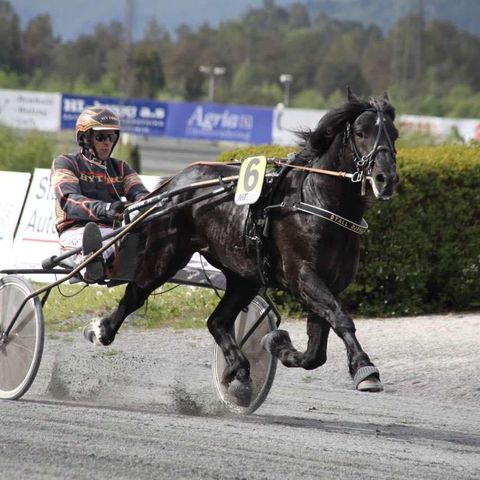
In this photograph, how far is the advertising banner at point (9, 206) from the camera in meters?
11.6

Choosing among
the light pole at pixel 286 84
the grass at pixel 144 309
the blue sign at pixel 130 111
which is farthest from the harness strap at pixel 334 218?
the light pole at pixel 286 84

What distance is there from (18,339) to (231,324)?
1307 millimetres

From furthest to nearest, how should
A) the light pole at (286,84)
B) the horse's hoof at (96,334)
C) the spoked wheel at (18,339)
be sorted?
A: the light pole at (286,84) < the horse's hoof at (96,334) < the spoked wheel at (18,339)

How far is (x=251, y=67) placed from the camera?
4919 centimetres

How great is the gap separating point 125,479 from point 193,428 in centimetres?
131

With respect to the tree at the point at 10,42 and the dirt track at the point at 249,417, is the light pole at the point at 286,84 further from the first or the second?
the dirt track at the point at 249,417

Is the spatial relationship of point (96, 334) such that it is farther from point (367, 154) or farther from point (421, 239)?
point (421, 239)

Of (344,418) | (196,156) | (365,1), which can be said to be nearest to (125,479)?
(344,418)

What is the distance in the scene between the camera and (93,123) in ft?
23.3

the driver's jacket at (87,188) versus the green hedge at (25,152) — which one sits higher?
the driver's jacket at (87,188)

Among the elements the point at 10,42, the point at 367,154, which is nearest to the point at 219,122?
the point at 10,42

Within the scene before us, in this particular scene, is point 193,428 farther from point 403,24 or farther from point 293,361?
point 403,24

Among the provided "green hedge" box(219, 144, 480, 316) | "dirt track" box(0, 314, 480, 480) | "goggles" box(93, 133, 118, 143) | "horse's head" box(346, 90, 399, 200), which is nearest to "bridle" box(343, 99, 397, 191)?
"horse's head" box(346, 90, 399, 200)

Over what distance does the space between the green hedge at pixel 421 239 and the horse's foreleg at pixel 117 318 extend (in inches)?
120
